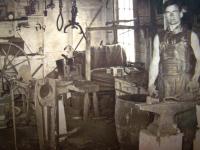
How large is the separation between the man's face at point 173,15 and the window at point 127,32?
5857 mm


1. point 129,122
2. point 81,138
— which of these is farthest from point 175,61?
point 81,138

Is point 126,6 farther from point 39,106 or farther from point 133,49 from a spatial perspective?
point 39,106

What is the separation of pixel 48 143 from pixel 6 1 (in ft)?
29.3

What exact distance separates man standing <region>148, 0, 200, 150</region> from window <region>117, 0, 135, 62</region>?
222 inches

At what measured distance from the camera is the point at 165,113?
5.68 meters

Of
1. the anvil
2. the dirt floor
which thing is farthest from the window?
the anvil

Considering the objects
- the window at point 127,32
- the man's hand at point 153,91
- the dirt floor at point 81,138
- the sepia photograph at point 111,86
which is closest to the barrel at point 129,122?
the sepia photograph at point 111,86

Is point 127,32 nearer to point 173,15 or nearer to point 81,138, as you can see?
point 81,138

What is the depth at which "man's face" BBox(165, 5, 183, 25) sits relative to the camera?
5.88m

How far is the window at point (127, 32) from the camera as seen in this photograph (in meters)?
12.1

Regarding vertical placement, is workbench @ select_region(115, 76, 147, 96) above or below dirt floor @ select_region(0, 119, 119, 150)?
above

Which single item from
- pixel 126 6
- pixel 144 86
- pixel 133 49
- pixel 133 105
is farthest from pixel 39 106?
pixel 126 6

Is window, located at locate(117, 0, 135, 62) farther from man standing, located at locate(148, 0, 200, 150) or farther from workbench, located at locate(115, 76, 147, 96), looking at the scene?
man standing, located at locate(148, 0, 200, 150)

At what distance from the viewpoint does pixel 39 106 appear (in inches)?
262
